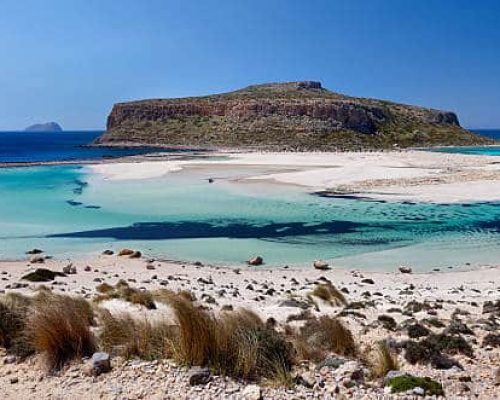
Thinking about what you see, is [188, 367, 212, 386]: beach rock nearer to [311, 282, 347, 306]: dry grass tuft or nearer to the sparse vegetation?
the sparse vegetation

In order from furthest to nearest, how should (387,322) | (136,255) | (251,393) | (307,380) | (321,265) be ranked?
1. (136,255)
2. (321,265)
3. (387,322)
4. (307,380)
5. (251,393)

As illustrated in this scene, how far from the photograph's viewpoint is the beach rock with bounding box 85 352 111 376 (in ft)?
20.7

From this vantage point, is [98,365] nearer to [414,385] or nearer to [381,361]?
[381,361]

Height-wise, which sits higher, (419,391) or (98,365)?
(98,365)

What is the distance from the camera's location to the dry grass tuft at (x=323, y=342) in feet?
23.1

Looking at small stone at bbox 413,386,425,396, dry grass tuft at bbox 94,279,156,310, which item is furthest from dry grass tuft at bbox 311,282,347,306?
small stone at bbox 413,386,425,396

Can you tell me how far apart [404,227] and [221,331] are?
1807 cm

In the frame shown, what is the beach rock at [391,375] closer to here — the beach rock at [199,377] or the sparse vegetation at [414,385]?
the sparse vegetation at [414,385]

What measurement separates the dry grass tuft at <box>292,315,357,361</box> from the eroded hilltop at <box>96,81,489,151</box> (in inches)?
3098

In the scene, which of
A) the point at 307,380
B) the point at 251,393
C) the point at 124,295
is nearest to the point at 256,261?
the point at 124,295

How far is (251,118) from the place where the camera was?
10769 centimetres

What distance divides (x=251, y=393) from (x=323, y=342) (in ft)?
6.53

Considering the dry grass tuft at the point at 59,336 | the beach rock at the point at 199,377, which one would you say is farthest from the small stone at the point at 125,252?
the beach rock at the point at 199,377

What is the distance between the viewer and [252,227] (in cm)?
2361
